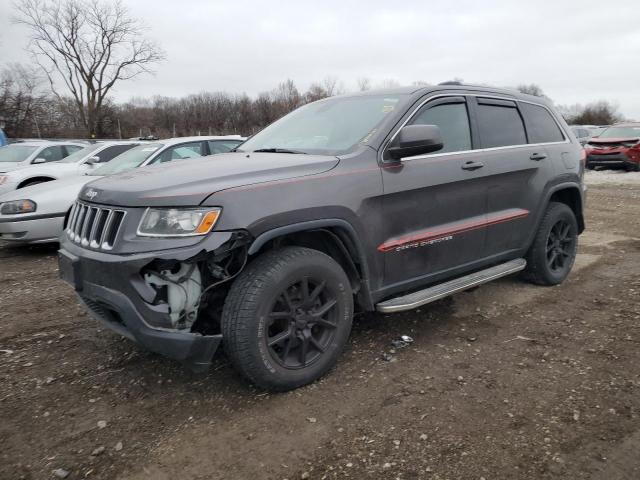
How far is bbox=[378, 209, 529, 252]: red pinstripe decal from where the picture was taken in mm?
3227

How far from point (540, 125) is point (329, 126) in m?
2.26

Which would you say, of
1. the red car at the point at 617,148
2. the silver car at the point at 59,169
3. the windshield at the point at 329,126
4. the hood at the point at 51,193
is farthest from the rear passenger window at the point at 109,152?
the red car at the point at 617,148

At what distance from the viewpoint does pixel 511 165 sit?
4.08 metres

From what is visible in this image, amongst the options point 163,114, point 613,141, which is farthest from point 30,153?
point 163,114

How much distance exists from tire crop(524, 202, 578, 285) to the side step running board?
1.19ft

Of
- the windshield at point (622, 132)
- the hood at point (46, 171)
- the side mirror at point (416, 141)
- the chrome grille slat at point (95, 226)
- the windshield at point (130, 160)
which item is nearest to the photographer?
the chrome grille slat at point (95, 226)

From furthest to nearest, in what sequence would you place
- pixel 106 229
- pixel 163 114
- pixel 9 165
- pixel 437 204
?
pixel 163 114 < pixel 9 165 < pixel 437 204 < pixel 106 229

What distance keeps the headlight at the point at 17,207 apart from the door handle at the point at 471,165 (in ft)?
17.7

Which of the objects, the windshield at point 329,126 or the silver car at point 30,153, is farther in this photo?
the silver car at point 30,153

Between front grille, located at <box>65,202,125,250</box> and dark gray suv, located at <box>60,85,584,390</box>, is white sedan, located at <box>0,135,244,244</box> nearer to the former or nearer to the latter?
front grille, located at <box>65,202,125,250</box>

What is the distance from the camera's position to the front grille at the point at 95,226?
2.69 metres

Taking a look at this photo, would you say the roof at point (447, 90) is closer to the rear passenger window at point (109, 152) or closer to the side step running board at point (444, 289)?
the side step running board at point (444, 289)

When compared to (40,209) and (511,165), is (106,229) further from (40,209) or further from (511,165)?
(40,209)

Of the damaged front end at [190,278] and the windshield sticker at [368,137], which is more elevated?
the windshield sticker at [368,137]
